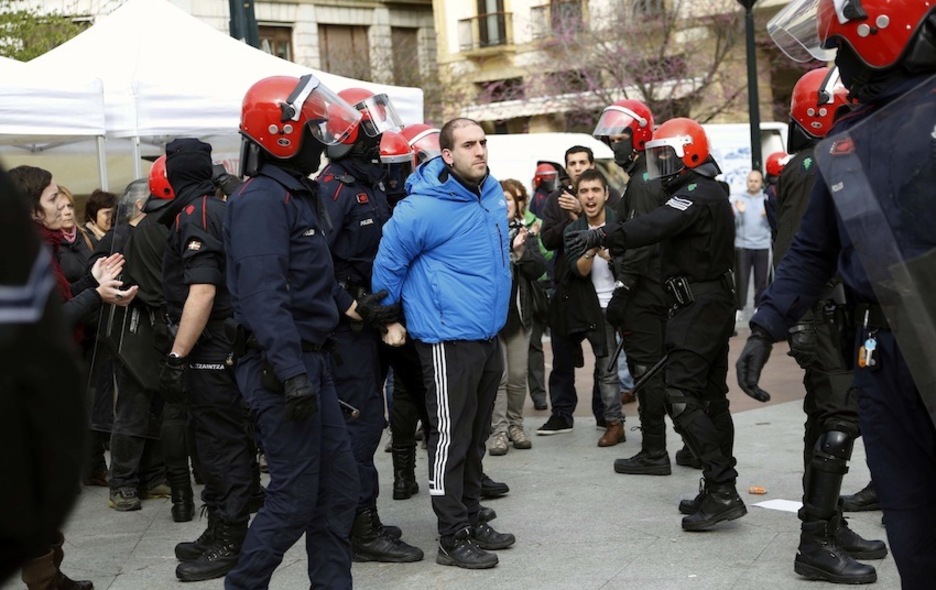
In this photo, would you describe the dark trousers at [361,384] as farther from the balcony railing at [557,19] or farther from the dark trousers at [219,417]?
the balcony railing at [557,19]

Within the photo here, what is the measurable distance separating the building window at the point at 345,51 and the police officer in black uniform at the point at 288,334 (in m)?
27.7

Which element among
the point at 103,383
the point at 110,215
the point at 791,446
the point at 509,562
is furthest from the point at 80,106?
the point at 791,446

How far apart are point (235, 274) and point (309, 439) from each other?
64 centimetres

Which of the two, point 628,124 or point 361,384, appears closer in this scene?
point 361,384

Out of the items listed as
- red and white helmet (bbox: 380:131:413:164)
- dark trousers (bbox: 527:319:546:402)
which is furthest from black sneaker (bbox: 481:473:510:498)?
dark trousers (bbox: 527:319:546:402)

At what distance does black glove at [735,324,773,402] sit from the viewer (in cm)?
385

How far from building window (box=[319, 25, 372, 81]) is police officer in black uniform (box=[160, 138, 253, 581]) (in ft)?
87.1

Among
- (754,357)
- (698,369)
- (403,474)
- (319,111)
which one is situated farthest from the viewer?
(403,474)

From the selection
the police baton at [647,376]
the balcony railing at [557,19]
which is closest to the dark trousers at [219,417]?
the police baton at [647,376]

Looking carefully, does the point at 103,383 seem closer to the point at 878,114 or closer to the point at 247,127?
the point at 247,127

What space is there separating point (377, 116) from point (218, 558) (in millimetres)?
2292

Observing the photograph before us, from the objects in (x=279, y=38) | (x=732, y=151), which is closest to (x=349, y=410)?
(x=732, y=151)

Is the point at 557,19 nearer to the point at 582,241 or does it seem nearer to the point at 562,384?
the point at 562,384

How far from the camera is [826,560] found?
4961 millimetres
